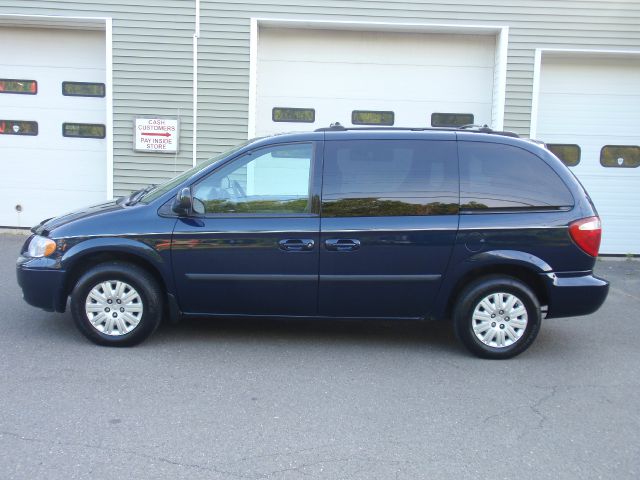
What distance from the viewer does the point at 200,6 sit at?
9.50m

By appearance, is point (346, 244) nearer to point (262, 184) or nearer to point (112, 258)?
point (262, 184)

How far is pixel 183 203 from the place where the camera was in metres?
5.28

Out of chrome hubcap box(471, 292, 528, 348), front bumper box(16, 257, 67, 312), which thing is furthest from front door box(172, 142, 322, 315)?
chrome hubcap box(471, 292, 528, 348)

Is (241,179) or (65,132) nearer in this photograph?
(241,179)

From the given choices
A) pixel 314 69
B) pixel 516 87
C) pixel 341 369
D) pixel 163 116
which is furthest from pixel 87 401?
pixel 516 87

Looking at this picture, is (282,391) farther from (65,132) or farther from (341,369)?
(65,132)

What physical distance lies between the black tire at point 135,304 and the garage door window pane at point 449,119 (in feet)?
19.4

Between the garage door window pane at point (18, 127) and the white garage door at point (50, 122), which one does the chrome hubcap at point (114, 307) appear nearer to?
the white garage door at point (50, 122)

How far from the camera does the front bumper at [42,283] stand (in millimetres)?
5352

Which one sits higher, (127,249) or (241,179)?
(241,179)

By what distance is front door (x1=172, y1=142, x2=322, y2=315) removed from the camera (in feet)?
17.4

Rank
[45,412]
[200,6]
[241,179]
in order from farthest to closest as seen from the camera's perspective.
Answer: [200,6], [241,179], [45,412]

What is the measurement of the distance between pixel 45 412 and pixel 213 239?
70.3 inches

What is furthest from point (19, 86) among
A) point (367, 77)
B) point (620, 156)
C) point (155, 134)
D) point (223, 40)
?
point (620, 156)
